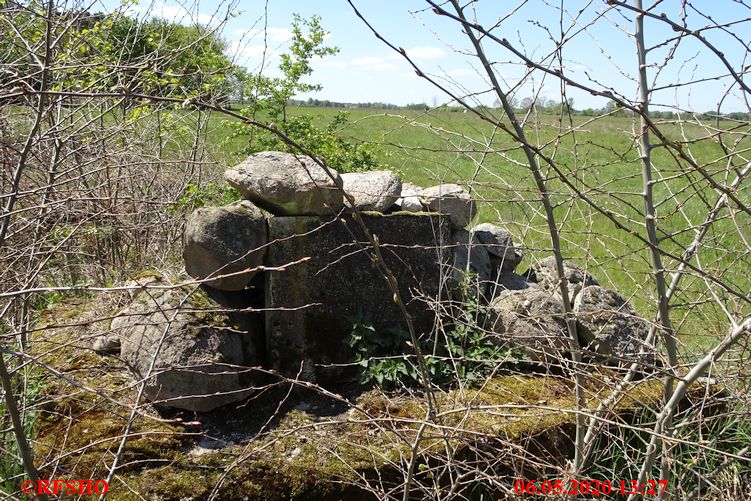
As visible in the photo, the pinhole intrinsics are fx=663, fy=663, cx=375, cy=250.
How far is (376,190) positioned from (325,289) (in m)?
0.77

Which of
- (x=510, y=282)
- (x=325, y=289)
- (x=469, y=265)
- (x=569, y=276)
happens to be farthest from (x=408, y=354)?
(x=569, y=276)

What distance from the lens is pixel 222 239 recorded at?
4016 millimetres

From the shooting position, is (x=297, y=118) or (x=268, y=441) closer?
(x=268, y=441)

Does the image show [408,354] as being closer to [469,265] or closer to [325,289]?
[325,289]

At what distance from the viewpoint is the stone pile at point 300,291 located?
12.8 feet

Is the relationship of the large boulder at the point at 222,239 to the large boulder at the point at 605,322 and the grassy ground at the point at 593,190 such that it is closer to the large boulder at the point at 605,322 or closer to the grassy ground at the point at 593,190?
the grassy ground at the point at 593,190

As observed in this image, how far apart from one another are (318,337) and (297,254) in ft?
1.81

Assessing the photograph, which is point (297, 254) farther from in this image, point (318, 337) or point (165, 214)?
point (165, 214)

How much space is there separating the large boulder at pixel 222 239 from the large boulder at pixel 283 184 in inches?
5.8

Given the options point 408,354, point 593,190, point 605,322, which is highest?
point 593,190

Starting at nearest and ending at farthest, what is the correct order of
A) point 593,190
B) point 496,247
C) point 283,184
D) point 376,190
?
point 593,190, point 283,184, point 376,190, point 496,247

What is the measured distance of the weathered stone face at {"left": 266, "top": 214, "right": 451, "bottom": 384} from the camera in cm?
418

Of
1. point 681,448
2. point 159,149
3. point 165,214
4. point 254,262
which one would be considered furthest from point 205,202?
point 681,448

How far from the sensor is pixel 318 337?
426cm
